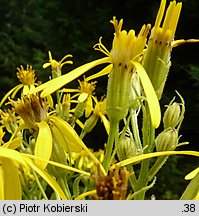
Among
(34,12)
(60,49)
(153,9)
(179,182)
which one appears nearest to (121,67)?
(179,182)

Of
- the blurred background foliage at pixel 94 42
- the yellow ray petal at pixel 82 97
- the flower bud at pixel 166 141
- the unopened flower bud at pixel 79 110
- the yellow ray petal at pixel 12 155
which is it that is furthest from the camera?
the blurred background foliage at pixel 94 42

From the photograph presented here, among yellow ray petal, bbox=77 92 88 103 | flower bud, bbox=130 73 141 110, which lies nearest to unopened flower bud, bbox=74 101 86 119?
yellow ray petal, bbox=77 92 88 103

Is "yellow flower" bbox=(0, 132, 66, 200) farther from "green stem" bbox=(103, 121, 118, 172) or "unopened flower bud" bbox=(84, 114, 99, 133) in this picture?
"unopened flower bud" bbox=(84, 114, 99, 133)

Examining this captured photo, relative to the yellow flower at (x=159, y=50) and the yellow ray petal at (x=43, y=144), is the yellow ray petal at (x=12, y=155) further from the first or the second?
the yellow flower at (x=159, y=50)

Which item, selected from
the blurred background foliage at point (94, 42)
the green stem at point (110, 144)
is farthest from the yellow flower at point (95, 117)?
the blurred background foliage at point (94, 42)

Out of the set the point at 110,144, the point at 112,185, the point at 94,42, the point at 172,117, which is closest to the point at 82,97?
the point at 172,117

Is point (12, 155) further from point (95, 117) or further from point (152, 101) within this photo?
point (95, 117)

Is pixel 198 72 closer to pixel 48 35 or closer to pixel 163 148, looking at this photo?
pixel 48 35
